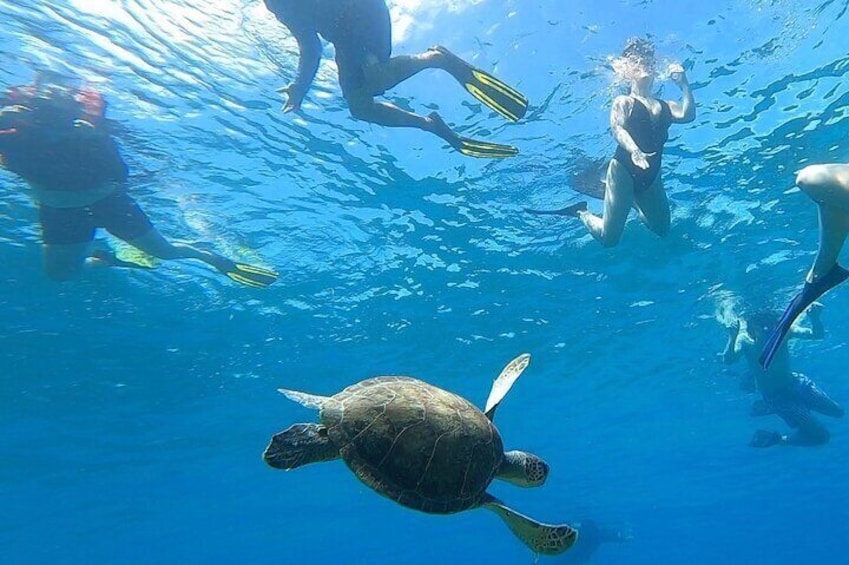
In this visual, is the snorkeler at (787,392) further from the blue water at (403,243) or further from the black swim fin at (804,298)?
the black swim fin at (804,298)

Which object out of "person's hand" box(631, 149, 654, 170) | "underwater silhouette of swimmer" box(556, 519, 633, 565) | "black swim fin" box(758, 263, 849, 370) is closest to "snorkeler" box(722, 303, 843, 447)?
"black swim fin" box(758, 263, 849, 370)

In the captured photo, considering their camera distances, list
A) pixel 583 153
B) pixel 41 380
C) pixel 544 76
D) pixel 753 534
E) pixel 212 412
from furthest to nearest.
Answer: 1. pixel 753 534
2. pixel 212 412
3. pixel 41 380
4. pixel 583 153
5. pixel 544 76

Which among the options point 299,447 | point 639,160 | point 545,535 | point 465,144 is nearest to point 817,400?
point 639,160

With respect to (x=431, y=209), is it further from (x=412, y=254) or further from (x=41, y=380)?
(x=41, y=380)

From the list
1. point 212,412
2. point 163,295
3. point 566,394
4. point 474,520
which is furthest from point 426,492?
point 474,520

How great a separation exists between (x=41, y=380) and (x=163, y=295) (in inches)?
323

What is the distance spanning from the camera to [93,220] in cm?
1018

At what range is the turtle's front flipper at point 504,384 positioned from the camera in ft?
14.4

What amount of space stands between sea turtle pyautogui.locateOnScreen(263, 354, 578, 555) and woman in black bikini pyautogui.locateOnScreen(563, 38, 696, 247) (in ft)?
20.7

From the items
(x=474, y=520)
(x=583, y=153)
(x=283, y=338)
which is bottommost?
(x=474, y=520)

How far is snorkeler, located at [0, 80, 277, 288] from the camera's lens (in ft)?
29.1

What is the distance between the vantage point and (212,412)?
2644 centimetres

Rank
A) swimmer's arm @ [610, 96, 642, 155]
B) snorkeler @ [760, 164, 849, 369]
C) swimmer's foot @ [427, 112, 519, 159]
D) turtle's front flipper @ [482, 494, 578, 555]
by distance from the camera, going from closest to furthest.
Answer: turtle's front flipper @ [482, 494, 578, 555], snorkeler @ [760, 164, 849, 369], swimmer's foot @ [427, 112, 519, 159], swimmer's arm @ [610, 96, 642, 155]

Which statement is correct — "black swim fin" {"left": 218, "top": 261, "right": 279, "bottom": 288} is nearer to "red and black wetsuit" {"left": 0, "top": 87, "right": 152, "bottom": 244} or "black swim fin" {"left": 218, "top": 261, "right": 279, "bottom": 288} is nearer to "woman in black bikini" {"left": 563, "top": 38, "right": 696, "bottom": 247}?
"red and black wetsuit" {"left": 0, "top": 87, "right": 152, "bottom": 244}
